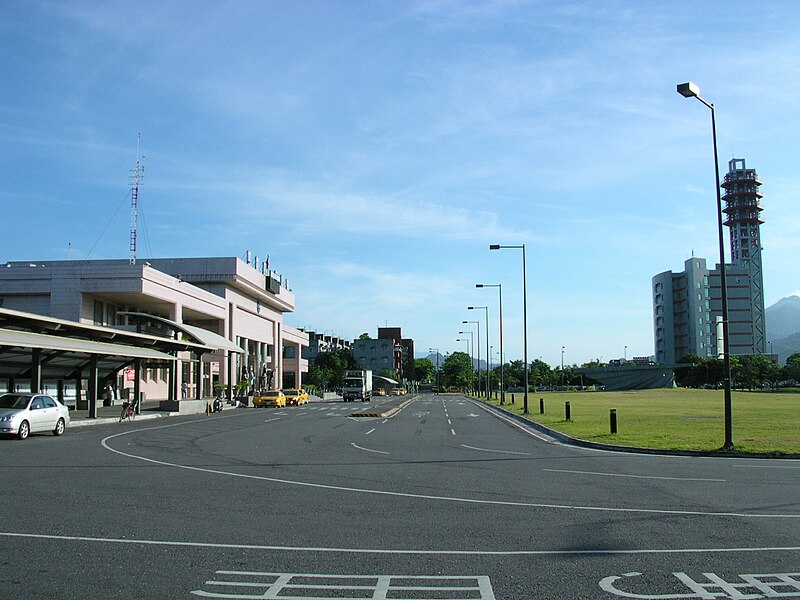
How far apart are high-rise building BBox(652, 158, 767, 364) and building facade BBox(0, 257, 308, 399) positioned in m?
79.3

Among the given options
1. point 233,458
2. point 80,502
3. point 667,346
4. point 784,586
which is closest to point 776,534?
point 784,586

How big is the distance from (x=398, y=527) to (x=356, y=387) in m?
74.5

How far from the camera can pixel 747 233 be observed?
158250mm

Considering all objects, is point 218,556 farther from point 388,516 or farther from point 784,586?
point 784,586

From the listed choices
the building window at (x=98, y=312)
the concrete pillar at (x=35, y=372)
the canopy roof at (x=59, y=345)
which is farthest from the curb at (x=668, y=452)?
the building window at (x=98, y=312)

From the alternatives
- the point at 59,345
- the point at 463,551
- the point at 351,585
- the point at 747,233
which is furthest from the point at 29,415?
the point at 747,233

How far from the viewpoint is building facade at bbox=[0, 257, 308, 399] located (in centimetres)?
6216

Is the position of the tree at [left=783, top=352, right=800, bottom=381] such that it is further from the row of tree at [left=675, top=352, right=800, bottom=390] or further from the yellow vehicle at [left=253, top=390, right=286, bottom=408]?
the yellow vehicle at [left=253, top=390, right=286, bottom=408]

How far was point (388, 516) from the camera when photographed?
1095 centimetres

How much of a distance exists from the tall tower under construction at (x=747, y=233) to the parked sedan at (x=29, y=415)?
147m

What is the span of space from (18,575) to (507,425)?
28.7m

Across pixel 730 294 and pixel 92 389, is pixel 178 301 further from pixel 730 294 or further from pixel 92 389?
pixel 730 294

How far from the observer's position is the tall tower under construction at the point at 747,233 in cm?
15250


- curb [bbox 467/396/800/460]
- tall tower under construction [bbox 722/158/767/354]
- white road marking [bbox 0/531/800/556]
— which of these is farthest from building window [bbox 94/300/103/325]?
tall tower under construction [bbox 722/158/767/354]
